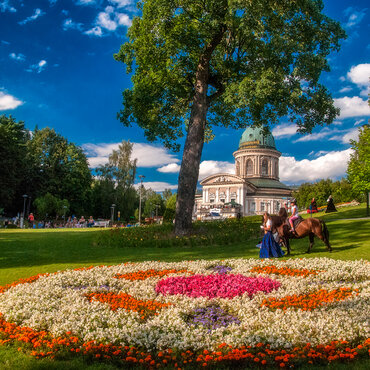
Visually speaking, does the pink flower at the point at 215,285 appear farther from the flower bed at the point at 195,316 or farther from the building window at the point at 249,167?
the building window at the point at 249,167

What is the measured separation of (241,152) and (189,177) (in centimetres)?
7415

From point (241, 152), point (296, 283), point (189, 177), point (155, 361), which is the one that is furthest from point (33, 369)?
point (241, 152)

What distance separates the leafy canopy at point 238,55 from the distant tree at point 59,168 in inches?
1500

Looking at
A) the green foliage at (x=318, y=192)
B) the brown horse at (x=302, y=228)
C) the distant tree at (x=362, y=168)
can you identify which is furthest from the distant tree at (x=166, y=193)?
the brown horse at (x=302, y=228)

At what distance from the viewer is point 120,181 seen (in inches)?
2247

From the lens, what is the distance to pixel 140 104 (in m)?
20.3

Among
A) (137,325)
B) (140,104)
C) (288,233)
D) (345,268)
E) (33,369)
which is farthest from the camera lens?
(140,104)

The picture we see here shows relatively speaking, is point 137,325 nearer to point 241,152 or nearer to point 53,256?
point 53,256

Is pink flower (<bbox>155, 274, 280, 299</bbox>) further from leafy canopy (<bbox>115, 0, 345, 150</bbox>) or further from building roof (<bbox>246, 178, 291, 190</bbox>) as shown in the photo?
building roof (<bbox>246, 178, 291, 190</bbox>)

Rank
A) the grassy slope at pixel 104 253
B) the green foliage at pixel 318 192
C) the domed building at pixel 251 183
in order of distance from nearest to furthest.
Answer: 1. the grassy slope at pixel 104 253
2. the green foliage at pixel 318 192
3. the domed building at pixel 251 183

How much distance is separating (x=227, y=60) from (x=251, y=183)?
6803 cm

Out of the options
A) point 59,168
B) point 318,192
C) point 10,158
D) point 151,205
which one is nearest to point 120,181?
point 59,168

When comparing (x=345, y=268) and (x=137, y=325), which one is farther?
(x=345, y=268)

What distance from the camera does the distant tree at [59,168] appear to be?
2165 inches
